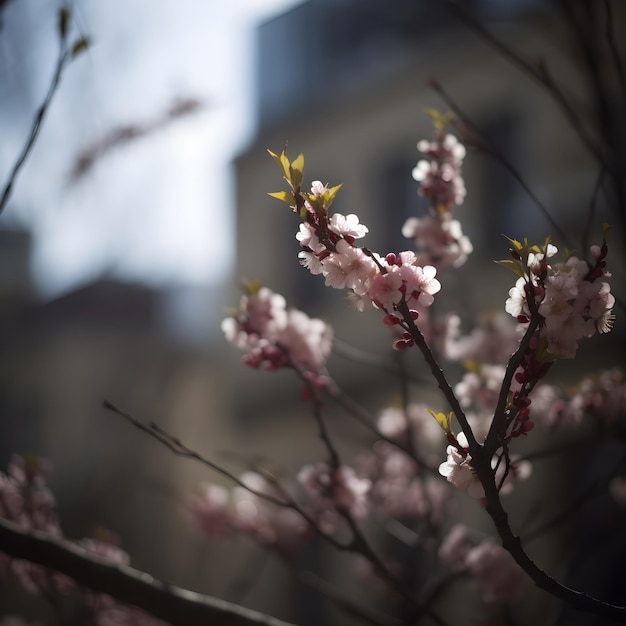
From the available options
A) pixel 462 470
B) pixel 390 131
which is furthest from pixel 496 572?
pixel 390 131

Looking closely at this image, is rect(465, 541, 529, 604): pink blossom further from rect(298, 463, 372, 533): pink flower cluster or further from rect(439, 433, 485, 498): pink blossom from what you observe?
rect(439, 433, 485, 498): pink blossom

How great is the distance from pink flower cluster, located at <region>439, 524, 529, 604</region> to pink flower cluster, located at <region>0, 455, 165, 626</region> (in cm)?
93

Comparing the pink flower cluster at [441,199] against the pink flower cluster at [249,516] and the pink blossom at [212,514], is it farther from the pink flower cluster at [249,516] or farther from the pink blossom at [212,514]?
the pink blossom at [212,514]

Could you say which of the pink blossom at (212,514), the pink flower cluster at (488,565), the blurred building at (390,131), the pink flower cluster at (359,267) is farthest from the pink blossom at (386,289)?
the blurred building at (390,131)

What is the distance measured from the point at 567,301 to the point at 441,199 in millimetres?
875

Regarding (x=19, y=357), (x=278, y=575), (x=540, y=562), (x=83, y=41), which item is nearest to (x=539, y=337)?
(x=83, y=41)

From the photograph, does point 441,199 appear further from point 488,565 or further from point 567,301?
point 488,565

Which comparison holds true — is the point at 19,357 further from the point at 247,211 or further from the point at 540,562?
the point at 540,562

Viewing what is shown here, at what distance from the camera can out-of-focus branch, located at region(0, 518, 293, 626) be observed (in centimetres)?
141

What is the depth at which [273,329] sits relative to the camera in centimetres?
188

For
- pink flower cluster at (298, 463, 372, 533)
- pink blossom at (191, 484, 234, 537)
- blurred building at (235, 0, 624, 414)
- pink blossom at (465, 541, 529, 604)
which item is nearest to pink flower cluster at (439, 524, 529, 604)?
pink blossom at (465, 541, 529, 604)

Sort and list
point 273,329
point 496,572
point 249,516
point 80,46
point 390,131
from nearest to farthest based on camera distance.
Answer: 1. point 80,46
2. point 273,329
3. point 496,572
4. point 249,516
5. point 390,131

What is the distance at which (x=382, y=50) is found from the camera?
903cm

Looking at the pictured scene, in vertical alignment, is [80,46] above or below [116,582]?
above
